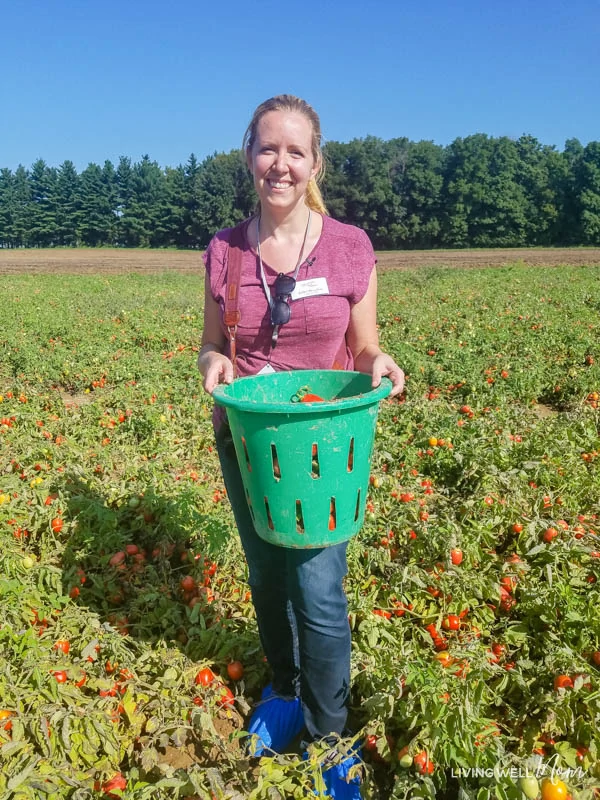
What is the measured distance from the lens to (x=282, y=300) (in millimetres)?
1946

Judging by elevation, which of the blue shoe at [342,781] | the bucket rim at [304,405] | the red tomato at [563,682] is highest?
the bucket rim at [304,405]

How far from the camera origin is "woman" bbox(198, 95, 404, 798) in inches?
74.4

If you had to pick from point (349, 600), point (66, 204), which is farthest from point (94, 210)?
point (349, 600)

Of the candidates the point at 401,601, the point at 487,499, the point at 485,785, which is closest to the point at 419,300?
the point at 487,499

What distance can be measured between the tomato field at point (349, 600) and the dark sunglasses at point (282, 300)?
1.33 metres

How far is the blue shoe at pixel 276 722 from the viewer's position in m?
2.28

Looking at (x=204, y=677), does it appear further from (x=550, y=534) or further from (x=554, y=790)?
(x=550, y=534)

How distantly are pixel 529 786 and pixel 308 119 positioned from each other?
84.1 inches

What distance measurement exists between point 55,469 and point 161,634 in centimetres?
193

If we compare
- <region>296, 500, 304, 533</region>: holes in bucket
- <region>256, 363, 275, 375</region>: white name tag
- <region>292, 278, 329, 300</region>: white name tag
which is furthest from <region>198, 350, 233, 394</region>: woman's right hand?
<region>296, 500, 304, 533</region>: holes in bucket

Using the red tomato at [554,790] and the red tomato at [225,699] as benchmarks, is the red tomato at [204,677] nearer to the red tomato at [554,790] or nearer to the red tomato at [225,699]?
the red tomato at [225,699]

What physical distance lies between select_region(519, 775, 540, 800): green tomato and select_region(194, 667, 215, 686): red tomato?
1.36m

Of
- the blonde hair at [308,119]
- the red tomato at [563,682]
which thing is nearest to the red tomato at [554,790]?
the red tomato at [563,682]

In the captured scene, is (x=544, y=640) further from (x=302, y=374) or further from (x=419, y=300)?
(x=419, y=300)
